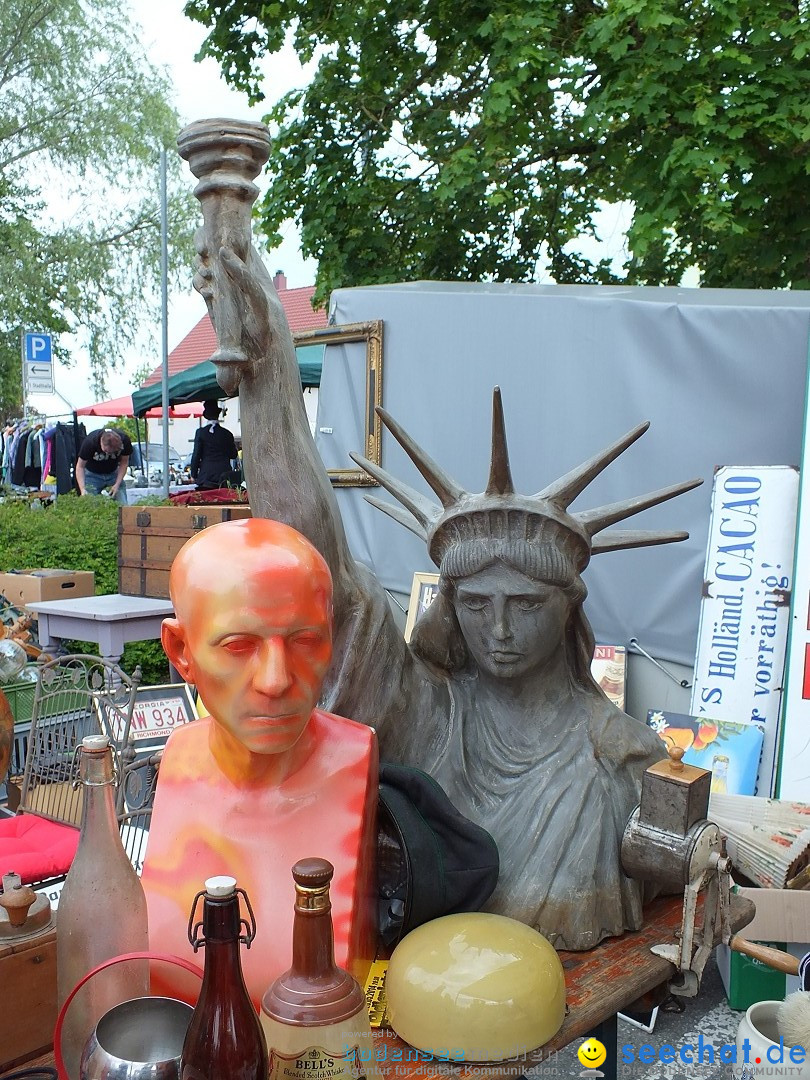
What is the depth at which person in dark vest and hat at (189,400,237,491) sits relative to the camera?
8.27m

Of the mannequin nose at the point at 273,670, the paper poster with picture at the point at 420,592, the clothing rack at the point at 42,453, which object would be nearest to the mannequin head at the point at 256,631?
the mannequin nose at the point at 273,670

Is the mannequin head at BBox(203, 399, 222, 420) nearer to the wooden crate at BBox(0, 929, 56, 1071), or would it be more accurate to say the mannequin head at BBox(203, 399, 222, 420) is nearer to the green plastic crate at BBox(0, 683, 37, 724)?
the green plastic crate at BBox(0, 683, 37, 724)

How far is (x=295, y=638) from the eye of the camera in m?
1.22

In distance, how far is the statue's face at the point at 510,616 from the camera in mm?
1557

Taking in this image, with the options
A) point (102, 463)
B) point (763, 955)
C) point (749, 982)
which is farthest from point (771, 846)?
point (102, 463)

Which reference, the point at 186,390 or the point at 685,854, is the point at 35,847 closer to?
the point at 685,854

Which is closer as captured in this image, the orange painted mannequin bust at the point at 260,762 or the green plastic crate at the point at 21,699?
the orange painted mannequin bust at the point at 260,762

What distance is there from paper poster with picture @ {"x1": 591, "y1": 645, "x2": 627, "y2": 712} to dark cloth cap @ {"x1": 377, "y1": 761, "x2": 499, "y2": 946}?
2.65 metres

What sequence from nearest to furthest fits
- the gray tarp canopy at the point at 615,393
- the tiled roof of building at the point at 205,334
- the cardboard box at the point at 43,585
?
the gray tarp canopy at the point at 615,393, the cardboard box at the point at 43,585, the tiled roof of building at the point at 205,334

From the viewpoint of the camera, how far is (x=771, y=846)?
2.52m

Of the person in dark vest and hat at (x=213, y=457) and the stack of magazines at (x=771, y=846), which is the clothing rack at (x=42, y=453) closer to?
the person in dark vest and hat at (x=213, y=457)

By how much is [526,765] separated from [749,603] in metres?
2.31

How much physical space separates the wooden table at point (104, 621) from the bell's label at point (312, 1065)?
12.5 feet

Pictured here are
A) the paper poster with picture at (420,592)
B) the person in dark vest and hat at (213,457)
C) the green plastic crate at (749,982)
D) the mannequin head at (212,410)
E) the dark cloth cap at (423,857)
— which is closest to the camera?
the dark cloth cap at (423,857)
